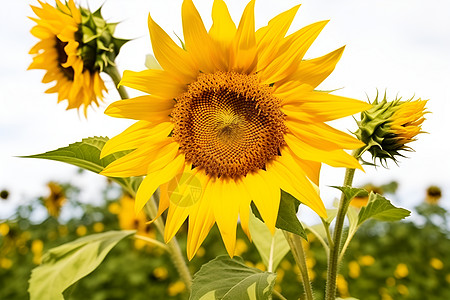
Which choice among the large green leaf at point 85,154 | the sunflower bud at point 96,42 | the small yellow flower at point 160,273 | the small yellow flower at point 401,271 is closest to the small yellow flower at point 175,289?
the small yellow flower at point 160,273

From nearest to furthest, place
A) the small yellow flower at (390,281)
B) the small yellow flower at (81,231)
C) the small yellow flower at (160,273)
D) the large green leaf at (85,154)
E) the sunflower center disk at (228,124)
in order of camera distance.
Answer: the sunflower center disk at (228,124) → the large green leaf at (85,154) → the small yellow flower at (160,273) → the small yellow flower at (390,281) → the small yellow flower at (81,231)

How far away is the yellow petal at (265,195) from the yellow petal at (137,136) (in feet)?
0.64

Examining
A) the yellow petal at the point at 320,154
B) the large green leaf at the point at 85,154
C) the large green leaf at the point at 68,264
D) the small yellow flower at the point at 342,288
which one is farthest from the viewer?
the small yellow flower at the point at 342,288

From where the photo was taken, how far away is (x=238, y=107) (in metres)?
1.05

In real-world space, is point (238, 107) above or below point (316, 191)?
above

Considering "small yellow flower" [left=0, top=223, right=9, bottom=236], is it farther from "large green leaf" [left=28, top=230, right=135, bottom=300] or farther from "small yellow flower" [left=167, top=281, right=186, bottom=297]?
"large green leaf" [left=28, top=230, right=135, bottom=300]

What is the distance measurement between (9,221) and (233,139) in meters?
3.63

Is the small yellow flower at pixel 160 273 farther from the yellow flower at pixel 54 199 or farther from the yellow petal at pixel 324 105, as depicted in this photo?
the yellow petal at pixel 324 105

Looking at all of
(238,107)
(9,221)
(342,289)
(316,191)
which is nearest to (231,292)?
(316,191)

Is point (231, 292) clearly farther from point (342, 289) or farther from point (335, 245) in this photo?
point (342, 289)

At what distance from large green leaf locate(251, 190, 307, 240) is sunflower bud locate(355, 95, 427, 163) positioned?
198mm

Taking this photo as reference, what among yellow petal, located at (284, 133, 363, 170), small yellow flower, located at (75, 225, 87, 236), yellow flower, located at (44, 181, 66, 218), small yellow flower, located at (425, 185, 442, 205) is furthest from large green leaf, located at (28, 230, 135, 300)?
small yellow flower, located at (425, 185, 442, 205)

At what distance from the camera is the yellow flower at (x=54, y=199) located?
12.9 ft

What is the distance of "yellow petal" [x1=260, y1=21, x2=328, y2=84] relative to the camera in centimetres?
93
